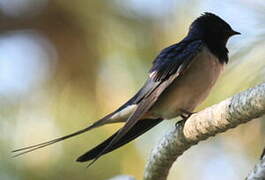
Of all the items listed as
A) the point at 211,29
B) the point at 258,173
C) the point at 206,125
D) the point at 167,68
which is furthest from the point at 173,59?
the point at 258,173

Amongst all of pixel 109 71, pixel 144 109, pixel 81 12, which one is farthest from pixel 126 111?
pixel 81 12

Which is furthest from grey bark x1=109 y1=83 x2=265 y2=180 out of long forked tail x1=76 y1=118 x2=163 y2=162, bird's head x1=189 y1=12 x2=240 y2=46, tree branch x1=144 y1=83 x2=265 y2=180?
bird's head x1=189 y1=12 x2=240 y2=46

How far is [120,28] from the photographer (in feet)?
5.84

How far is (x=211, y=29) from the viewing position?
1.70 m

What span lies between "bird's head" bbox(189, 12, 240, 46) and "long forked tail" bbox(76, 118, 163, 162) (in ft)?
0.87

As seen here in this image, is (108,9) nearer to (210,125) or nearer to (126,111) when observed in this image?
(126,111)

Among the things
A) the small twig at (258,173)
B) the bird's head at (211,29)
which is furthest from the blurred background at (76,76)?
the small twig at (258,173)

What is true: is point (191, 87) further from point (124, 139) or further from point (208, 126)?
point (208, 126)

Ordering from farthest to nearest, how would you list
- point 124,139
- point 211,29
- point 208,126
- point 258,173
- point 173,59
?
point 211,29, point 173,59, point 124,139, point 208,126, point 258,173

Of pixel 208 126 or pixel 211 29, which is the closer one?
pixel 208 126

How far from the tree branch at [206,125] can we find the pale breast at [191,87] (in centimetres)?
31

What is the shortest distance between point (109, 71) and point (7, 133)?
0.34 m

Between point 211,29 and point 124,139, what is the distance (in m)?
0.45

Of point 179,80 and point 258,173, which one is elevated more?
point 179,80
